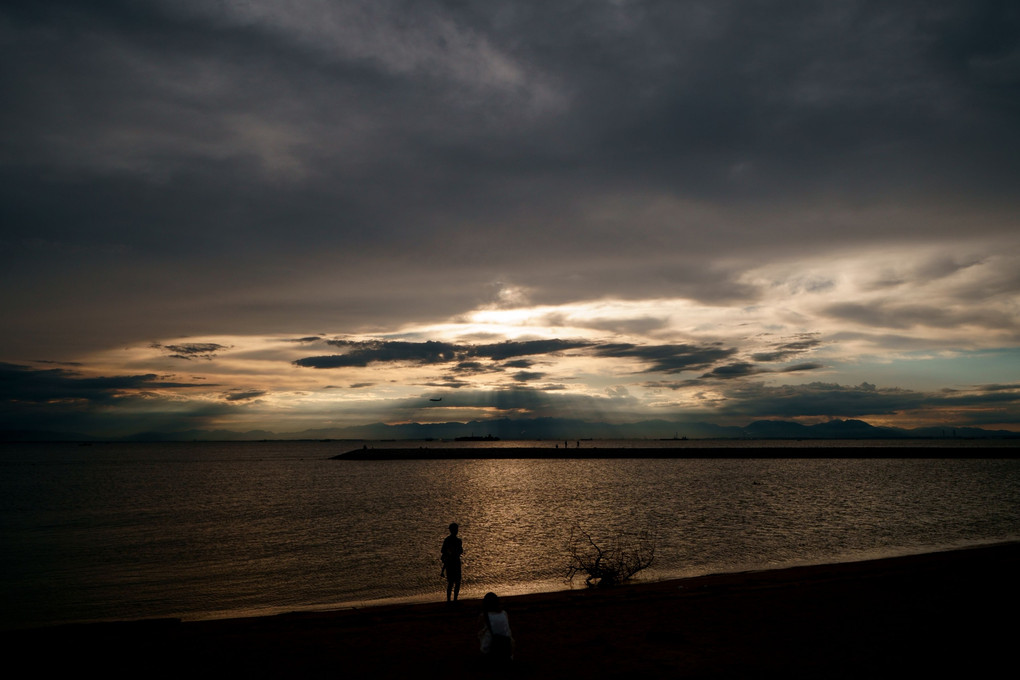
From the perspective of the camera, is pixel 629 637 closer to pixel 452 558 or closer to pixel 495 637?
pixel 495 637

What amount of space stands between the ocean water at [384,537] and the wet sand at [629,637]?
210 inches

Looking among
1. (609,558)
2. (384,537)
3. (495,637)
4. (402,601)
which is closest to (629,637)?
(495,637)

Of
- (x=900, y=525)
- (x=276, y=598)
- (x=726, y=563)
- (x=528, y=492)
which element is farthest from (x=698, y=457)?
(x=276, y=598)

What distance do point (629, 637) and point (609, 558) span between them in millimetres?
12485

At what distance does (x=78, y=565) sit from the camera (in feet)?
96.9

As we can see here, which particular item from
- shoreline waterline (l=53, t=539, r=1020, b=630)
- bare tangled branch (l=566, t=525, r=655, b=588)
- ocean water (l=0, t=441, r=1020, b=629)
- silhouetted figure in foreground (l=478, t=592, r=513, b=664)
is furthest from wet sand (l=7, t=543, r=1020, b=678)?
ocean water (l=0, t=441, r=1020, b=629)

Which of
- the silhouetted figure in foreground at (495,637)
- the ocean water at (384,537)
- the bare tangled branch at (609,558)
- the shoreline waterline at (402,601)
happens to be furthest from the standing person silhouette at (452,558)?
the bare tangled branch at (609,558)

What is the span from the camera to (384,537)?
Result: 122 feet

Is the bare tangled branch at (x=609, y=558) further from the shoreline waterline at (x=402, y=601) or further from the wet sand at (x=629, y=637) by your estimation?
the wet sand at (x=629, y=637)

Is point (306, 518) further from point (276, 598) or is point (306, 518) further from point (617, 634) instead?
point (617, 634)

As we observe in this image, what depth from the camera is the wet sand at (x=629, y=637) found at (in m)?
11.9

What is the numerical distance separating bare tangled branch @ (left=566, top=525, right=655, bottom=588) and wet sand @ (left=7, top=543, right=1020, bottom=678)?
147 inches

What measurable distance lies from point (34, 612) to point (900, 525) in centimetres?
4779

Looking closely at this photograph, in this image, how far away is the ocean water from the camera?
23859mm
